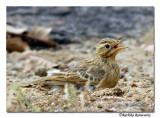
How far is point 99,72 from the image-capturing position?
4613mm

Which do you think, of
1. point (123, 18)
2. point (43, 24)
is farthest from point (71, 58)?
point (123, 18)

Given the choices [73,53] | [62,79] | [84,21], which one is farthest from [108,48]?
[84,21]

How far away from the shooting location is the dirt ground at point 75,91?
3.82 meters

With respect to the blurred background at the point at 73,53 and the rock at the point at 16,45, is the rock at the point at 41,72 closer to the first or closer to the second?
the blurred background at the point at 73,53

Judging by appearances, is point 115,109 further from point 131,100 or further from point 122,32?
point 122,32

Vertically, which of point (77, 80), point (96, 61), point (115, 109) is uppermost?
point (96, 61)

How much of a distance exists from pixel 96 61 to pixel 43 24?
4.11 m

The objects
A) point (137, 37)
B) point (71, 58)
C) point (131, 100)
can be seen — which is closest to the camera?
point (131, 100)

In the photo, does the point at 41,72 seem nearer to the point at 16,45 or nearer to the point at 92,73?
the point at 92,73

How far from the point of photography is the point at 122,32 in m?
8.65

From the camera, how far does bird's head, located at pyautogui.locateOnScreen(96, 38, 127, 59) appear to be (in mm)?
4652

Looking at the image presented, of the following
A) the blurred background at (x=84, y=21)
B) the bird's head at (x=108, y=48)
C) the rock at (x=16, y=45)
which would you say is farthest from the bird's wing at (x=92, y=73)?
the blurred background at (x=84, y=21)

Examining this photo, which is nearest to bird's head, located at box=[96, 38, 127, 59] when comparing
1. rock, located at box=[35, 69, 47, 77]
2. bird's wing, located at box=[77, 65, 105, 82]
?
bird's wing, located at box=[77, 65, 105, 82]

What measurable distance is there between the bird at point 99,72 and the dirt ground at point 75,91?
14cm
